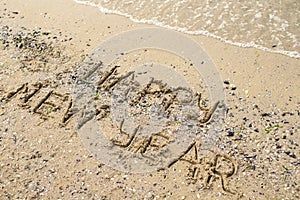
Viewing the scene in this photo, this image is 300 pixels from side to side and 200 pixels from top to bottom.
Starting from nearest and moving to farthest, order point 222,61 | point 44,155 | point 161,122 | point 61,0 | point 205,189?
1. point 205,189
2. point 44,155
3. point 161,122
4. point 222,61
5. point 61,0

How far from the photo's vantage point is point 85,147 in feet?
16.2

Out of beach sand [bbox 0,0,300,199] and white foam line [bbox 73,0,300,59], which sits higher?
white foam line [bbox 73,0,300,59]

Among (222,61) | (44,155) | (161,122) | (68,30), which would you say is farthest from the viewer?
(68,30)

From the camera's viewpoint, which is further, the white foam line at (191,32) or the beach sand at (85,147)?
the white foam line at (191,32)

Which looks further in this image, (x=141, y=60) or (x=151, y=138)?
(x=141, y=60)

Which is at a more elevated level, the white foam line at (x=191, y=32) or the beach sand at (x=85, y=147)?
the white foam line at (x=191, y=32)

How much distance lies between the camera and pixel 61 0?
7.98 m

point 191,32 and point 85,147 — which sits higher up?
point 191,32

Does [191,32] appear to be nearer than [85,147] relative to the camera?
No

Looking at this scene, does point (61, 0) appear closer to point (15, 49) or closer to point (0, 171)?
point (15, 49)

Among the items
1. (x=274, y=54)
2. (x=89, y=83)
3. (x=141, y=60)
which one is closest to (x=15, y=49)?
(x=89, y=83)

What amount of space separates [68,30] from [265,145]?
178 inches

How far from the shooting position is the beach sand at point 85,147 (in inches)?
176

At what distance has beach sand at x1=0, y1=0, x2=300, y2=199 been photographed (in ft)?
14.7
